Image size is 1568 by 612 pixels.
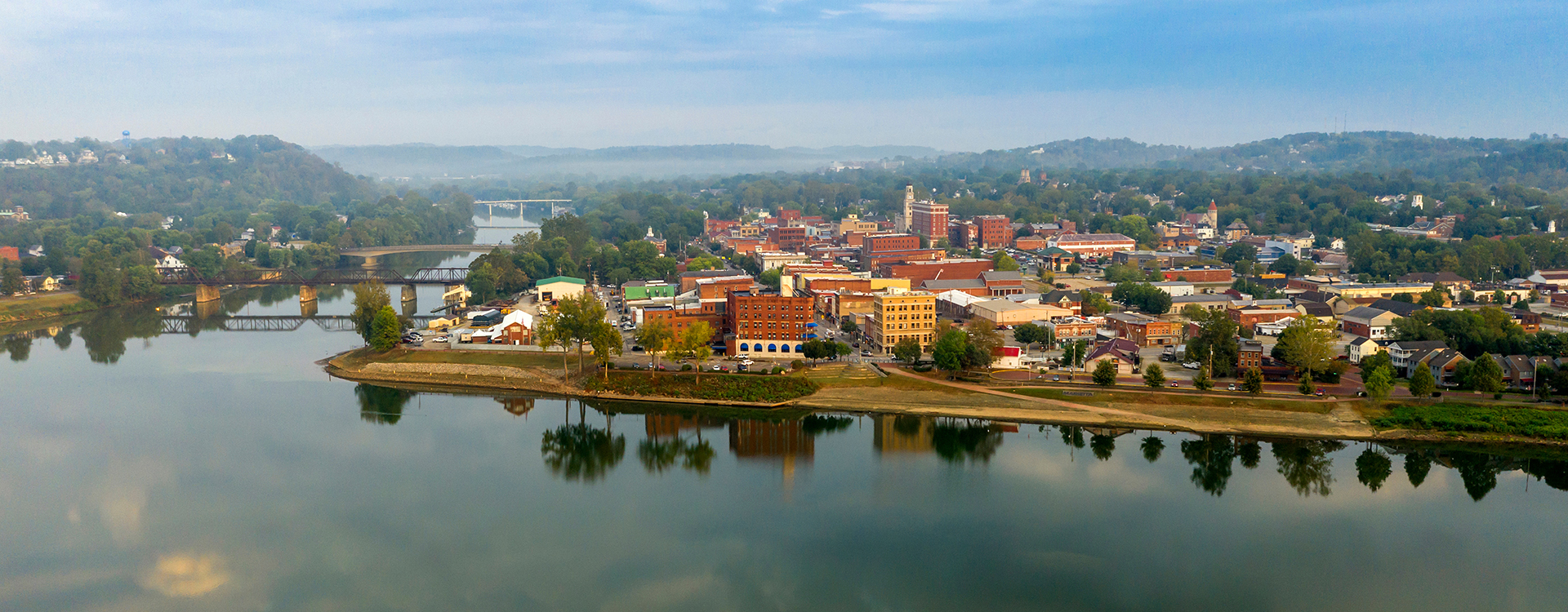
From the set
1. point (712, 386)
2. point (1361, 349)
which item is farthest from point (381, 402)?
point (1361, 349)

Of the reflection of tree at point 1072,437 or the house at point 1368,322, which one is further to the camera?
the house at point 1368,322

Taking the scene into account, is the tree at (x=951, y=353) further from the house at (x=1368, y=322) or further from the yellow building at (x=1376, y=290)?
the yellow building at (x=1376, y=290)

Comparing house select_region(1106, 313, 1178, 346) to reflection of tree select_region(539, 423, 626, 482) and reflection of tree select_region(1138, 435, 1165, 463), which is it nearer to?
reflection of tree select_region(1138, 435, 1165, 463)

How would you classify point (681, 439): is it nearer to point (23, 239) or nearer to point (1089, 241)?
point (1089, 241)

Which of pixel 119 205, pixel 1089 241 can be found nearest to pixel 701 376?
pixel 1089 241

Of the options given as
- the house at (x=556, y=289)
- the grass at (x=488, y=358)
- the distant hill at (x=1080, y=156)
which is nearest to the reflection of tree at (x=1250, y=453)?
the grass at (x=488, y=358)

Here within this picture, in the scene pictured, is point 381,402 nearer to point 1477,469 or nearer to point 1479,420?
point 1477,469
